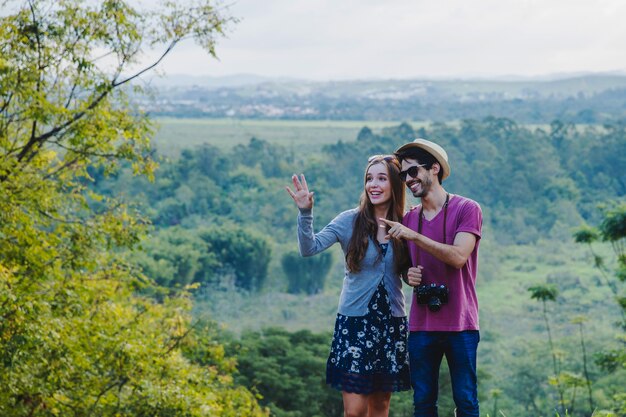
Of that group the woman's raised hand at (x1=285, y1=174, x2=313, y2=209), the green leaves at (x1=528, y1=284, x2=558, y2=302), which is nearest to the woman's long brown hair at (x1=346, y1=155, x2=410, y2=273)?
the woman's raised hand at (x1=285, y1=174, x2=313, y2=209)

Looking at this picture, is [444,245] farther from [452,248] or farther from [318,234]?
[318,234]

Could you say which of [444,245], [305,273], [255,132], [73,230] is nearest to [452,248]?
[444,245]

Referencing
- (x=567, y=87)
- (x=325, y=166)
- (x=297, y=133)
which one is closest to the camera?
(x=325, y=166)

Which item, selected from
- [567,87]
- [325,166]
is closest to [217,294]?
[325,166]

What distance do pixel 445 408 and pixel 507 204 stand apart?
4395 cm

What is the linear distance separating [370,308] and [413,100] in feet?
387

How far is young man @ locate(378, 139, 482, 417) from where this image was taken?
3.20 m

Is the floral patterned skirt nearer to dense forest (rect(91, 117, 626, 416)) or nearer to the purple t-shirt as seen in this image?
the purple t-shirt

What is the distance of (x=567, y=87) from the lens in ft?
427

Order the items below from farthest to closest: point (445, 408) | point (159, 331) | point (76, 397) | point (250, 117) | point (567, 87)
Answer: point (567, 87) → point (250, 117) → point (445, 408) → point (159, 331) → point (76, 397)

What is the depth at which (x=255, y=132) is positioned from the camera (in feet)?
310

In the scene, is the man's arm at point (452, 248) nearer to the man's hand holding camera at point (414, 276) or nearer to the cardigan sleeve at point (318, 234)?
the man's hand holding camera at point (414, 276)

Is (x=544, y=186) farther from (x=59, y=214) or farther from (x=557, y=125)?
(x=59, y=214)

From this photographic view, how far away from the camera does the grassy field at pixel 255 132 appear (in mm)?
80188
